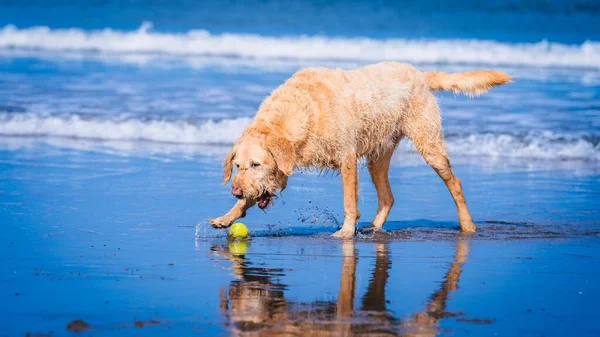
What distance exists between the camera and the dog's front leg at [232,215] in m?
8.98

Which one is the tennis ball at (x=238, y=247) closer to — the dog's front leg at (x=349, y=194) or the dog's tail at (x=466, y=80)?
the dog's front leg at (x=349, y=194)

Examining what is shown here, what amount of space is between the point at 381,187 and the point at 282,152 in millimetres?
2040

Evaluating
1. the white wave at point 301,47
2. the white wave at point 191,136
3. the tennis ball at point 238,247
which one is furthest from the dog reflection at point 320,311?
the white wave at point 301,47

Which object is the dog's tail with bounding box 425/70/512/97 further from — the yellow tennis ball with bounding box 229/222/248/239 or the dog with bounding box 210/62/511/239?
the yellow tennis ball with bounding box 229/222/248/239

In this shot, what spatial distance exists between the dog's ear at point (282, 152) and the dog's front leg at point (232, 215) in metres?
0.71

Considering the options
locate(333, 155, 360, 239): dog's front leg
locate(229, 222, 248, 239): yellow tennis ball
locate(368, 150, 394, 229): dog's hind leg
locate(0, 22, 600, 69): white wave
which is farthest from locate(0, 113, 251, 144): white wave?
locate(0, 22, 600, 69): white wave

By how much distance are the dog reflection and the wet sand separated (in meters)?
0.01

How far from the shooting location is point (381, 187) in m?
10.2

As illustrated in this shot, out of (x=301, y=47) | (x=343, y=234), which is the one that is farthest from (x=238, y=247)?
(x=301, y=47)

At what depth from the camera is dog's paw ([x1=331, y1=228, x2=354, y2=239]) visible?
9.04m

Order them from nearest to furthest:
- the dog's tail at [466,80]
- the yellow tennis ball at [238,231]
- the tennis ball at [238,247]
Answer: the tennis ball at [238,247] < the yellow tennis ball at [238,231] < the dog's tail at [466,80]

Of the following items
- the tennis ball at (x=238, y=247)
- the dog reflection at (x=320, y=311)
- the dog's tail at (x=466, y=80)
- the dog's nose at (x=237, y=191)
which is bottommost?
the dog reflection at (x=320, y=311)

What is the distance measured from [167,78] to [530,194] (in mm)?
13352

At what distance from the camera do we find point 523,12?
42500 mm
